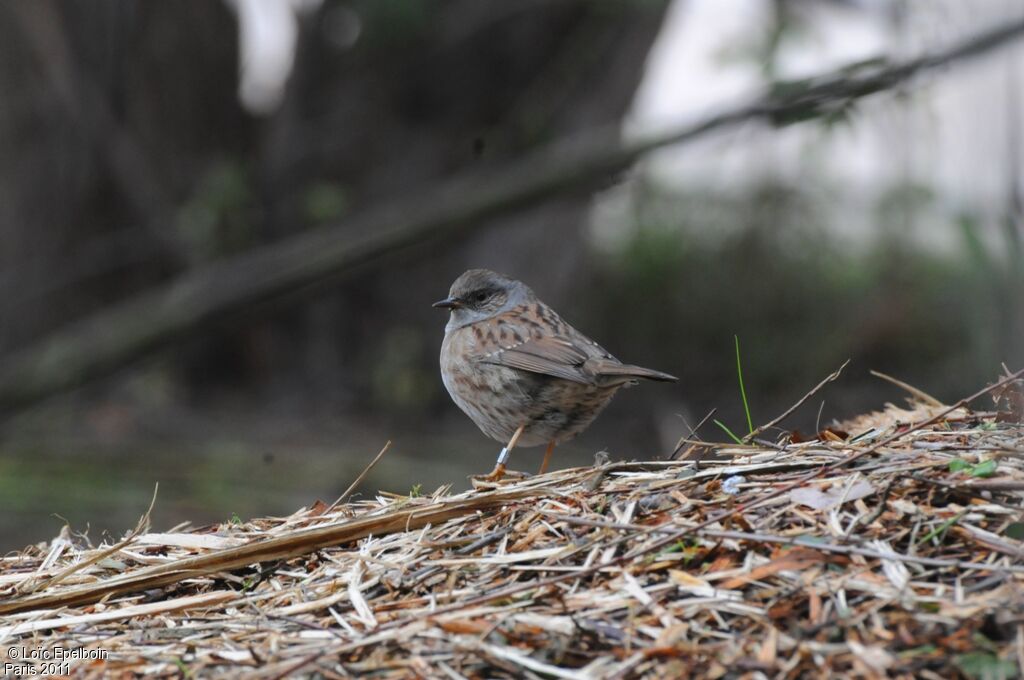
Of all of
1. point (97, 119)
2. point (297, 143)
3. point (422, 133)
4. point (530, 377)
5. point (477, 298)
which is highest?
point (97, 119)

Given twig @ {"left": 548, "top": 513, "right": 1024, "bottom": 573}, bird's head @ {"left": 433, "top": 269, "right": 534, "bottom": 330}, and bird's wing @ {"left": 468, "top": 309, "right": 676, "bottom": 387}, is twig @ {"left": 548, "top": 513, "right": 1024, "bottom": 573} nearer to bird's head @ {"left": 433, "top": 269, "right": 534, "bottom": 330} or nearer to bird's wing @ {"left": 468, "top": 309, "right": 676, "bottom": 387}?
bird's wing @ {"left": 468, "top": 309, "right": 676, "bottom": 387}

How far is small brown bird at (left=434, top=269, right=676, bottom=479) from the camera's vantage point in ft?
16.6

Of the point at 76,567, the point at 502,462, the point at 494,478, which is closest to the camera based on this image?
the point at 76,567

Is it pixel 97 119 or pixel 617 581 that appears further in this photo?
pixel 97 119

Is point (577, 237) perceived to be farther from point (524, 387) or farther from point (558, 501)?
point (558, 501)

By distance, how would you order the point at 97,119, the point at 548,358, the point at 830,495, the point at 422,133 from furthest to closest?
the point at 422,133 < the point at 97,119 < the point at 548,358 < the point at 830,495

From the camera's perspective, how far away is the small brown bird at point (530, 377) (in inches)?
199

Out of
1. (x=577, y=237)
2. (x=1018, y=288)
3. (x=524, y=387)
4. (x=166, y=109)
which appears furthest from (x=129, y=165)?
(x=1018, y=288)

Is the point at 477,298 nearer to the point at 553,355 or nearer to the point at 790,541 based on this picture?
the point at 553,355

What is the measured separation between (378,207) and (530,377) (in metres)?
6.29

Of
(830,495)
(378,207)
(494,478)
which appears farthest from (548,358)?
(378,207)

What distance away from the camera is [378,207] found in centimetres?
1111

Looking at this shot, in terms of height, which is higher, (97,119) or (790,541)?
(97,119)

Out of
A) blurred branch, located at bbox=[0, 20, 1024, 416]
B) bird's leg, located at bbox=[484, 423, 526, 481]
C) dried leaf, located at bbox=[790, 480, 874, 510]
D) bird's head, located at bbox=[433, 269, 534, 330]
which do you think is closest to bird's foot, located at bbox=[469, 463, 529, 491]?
bird's leg, located at bbox=[484, 423, 526, 481]
